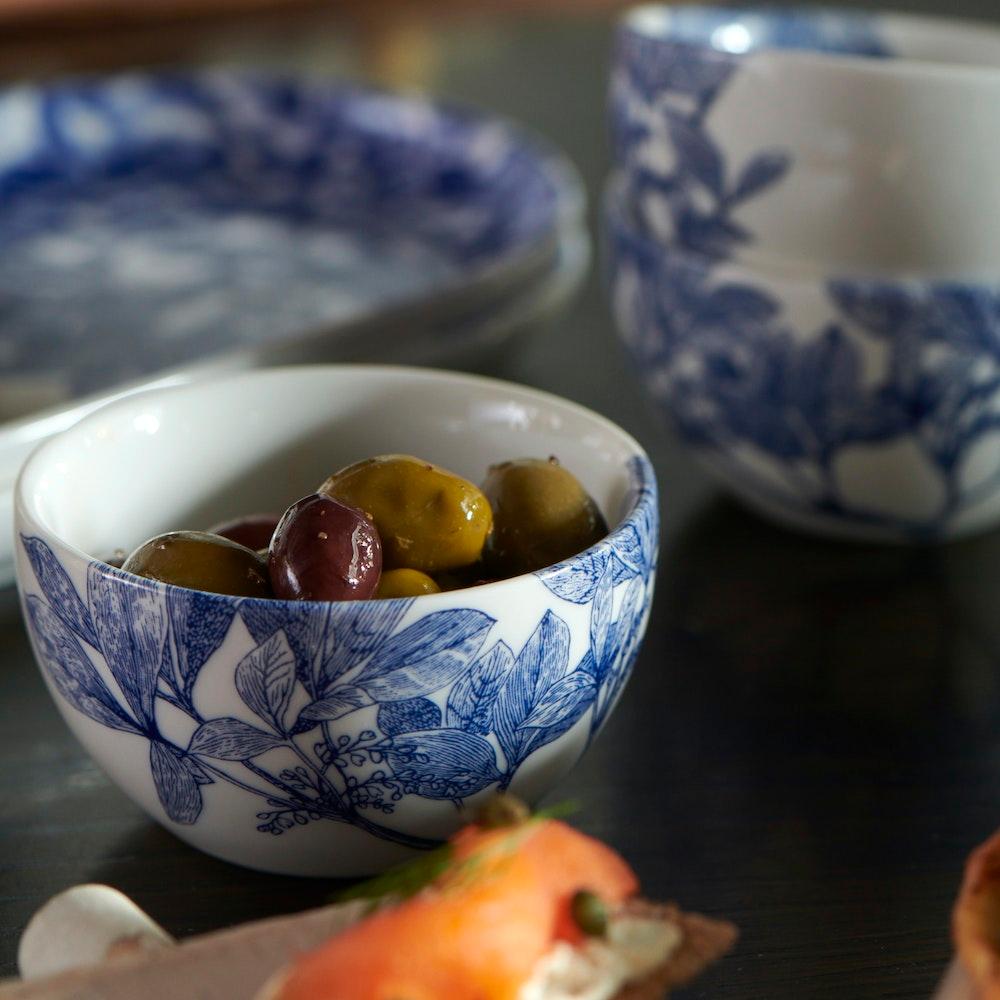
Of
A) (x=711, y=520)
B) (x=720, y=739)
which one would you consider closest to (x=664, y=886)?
(x=720, y=739)

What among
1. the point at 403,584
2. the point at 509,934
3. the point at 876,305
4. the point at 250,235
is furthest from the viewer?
the point at 250,235

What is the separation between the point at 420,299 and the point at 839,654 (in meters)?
0.23

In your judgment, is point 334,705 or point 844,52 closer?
point 334,705

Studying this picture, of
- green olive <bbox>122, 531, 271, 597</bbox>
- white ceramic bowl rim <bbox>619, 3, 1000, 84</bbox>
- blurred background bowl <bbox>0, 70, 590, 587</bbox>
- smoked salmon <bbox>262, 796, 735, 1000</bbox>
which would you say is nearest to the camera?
smoked salmon <bbox>262, 796, 735, 1000</bbox>

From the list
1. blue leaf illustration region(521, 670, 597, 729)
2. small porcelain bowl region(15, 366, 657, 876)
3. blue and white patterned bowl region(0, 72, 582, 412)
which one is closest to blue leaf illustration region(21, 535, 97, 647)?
small porcelain bowl region(15, 366, 657, 876)

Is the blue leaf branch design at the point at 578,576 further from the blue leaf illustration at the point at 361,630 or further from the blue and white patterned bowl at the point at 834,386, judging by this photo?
the blue and white patterned bowl at the point at 834,386

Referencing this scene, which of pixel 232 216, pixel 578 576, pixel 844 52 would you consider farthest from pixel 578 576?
pixel 232 216

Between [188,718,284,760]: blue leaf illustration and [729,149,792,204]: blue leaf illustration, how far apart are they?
29 centimetres

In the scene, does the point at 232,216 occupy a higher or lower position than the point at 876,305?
lower

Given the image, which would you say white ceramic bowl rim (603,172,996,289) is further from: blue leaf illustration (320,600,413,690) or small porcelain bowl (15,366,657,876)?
blue leaf illustration (320,600,413,690)

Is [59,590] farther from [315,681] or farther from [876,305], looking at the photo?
[876,305]

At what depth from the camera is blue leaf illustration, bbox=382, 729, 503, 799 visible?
32 cm

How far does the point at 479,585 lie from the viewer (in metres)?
0.34

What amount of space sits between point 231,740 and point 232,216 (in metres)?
0.58
